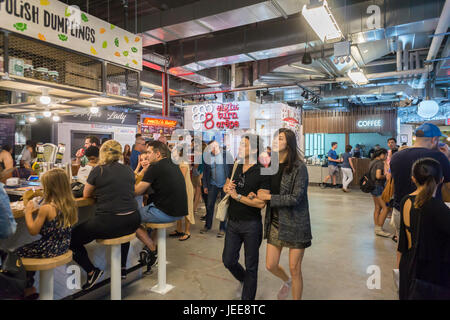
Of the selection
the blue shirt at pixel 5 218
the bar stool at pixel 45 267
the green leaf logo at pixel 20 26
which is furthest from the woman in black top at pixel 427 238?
the green leaf logo at pixel 20 26

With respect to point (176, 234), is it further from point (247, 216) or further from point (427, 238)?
point (427, 238)

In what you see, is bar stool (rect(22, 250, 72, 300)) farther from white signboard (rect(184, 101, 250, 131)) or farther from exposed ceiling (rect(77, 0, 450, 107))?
white signboard (rect(184, 101, 250, 131))

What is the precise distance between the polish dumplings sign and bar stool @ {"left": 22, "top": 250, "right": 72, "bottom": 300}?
268 centimetres

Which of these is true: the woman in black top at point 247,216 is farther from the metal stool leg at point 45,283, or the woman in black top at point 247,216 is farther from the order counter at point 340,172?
the order counter at point 340,172

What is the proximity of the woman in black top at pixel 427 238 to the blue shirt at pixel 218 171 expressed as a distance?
354 cm

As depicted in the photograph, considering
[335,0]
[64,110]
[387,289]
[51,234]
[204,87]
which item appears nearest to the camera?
[51,234]

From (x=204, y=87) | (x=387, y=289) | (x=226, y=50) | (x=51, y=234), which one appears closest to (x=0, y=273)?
(x=51, y=234)

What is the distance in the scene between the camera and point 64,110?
616cm

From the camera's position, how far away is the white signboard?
28.1ft

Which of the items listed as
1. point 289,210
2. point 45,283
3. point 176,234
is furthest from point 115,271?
point 176,234

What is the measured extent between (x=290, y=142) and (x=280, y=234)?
0.77 metres

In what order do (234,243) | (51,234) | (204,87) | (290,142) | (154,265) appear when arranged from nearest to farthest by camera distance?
(51,234) → (290,142) → (234,243) → (154,265) → (204,87)

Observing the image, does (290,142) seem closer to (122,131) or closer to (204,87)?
(204,87)

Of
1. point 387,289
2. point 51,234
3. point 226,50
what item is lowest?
point 387,289
